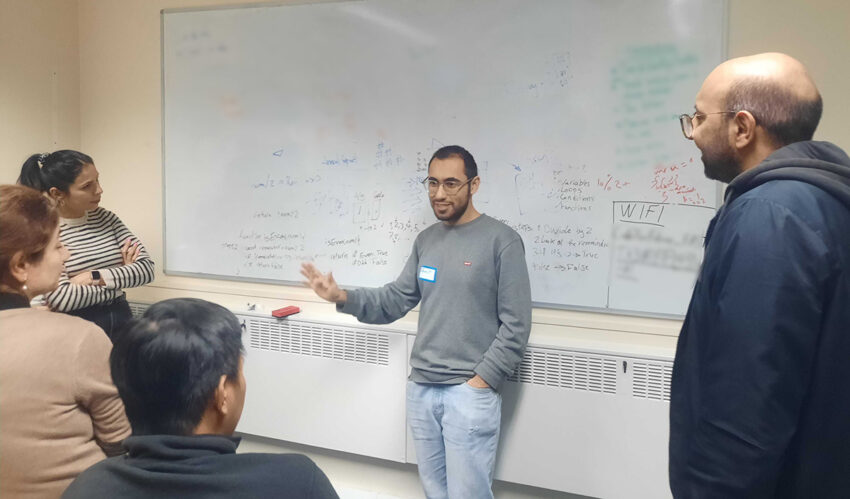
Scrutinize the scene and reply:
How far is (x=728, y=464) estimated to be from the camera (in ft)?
3.39

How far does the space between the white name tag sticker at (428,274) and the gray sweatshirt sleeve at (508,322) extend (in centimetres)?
25

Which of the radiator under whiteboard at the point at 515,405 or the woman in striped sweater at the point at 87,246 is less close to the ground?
the woman in striped sweater at the point at 87,246

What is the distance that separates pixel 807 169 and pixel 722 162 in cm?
21

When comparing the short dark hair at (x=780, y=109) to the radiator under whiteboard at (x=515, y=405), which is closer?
the short dark hair at (x=780, y=109)

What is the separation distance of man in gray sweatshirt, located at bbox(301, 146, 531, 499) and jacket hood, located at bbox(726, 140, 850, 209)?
103 centimetres

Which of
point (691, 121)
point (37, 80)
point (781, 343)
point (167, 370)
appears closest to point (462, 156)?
point (691, 121)

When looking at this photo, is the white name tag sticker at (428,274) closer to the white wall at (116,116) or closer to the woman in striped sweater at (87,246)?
the white wall at (116,116)

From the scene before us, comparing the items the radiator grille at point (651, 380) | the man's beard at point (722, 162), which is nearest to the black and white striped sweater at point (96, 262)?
the radiator grille at point (651, 380)

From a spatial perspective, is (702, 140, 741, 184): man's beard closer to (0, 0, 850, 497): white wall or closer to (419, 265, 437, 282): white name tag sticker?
(419, 265, 437, 282): white name tag sticker

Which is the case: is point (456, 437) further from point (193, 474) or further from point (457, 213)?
point (193, 474)

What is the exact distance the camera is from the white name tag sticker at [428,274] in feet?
7.15

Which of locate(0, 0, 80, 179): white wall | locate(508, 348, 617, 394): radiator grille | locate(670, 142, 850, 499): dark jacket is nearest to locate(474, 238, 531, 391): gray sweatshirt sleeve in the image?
locate(508, 348, 617, 394): radiator grille

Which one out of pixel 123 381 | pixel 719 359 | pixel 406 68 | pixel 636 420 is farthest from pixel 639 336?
pixel 123 381

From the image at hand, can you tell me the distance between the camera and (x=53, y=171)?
2.40 metres
